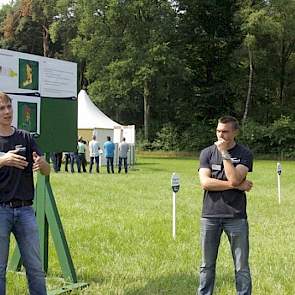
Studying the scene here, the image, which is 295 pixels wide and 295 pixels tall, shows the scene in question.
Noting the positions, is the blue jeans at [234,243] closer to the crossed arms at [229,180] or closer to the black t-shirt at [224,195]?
the black t-shirt at [224,195]

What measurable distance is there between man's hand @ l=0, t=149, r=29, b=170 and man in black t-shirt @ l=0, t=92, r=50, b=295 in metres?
0.03

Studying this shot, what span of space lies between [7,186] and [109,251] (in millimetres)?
3860

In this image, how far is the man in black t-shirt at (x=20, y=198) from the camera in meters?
5.16

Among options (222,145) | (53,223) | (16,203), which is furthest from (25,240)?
(222,145)

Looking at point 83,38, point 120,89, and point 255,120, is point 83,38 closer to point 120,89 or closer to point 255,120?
point 120,89

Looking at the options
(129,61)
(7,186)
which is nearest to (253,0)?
(129,61)

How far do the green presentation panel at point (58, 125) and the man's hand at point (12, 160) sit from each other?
77.7 inches

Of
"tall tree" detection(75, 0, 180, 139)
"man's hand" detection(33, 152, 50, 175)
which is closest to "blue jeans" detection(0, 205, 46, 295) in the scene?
"man's hand" detection(33, 152, 50, 175)

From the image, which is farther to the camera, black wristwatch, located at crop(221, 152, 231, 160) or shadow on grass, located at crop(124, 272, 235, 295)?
shadow on grass, located at crop(124, 272, 235, 295)

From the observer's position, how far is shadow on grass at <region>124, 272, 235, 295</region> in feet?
22.1

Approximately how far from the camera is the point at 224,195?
5801 millimetres

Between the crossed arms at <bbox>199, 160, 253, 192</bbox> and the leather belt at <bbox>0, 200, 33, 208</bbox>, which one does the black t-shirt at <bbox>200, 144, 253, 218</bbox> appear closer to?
the crossed arms at <bbox>199, 160, 253, 192</bbox>

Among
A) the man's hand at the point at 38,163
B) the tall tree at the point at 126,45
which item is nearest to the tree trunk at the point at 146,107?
the tall tree at the point at 126,45

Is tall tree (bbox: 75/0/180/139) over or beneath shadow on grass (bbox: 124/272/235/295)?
over
